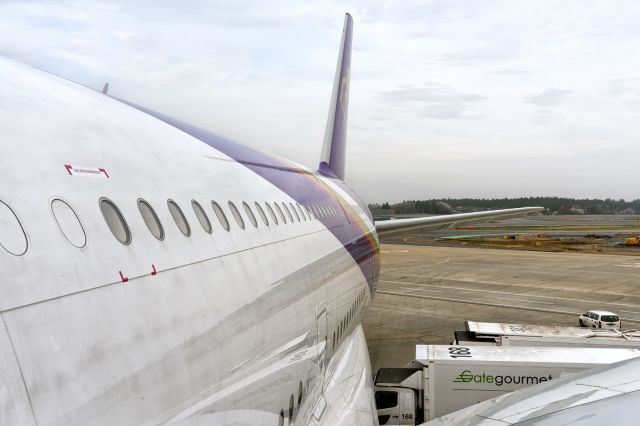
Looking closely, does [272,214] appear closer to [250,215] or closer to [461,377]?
[250,215]

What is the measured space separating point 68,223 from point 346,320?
660 centimetres

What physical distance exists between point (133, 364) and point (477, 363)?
951cm

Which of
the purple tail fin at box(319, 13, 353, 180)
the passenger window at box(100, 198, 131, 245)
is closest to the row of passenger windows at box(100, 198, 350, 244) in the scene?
the passenger window at box(100, 198, 131, 245)

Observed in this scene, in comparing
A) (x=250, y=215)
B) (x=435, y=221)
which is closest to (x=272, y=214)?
(x=250, y=215)

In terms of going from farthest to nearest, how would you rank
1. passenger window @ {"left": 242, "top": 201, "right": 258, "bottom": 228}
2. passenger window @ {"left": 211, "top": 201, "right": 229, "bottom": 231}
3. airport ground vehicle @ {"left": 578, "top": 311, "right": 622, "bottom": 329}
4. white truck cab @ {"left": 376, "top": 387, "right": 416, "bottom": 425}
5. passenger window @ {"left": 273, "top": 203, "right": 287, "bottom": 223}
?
airport ground vehicle @ {"left": 578, "top": 311, "right": 622, "bottom": 329}
white truck cab @ {"left": 376, "top": 387, "right": 416, "bottom": 425}
passenger window @ {"left": 273, "top": 203, "right": 287, "bottom": 223}
passenger window @ {"left": 242, "top": 201, "right": 258, "bottom": 228}
passenger window @ {"left": 211, "top": 201, "right": 229, "bottom": 231}

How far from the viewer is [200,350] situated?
3094 millimetres

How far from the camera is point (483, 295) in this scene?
26031 mm

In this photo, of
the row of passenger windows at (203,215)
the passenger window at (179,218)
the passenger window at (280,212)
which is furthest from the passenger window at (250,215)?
the passenger window at (179,218)

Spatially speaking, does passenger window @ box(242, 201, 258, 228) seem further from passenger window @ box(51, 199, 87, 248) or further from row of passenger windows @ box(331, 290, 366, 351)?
row of passenger windows @ box(331, 290, 366, 351)

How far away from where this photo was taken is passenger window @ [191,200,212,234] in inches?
146

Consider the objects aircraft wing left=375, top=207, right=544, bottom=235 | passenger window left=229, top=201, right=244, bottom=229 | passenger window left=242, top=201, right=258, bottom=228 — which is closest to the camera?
passenger window left=229, top=201, right=244, bottom=229

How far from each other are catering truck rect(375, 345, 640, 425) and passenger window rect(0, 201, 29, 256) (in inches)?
390

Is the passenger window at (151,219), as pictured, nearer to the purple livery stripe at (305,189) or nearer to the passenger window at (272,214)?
the purple livery stripe at (305,189)

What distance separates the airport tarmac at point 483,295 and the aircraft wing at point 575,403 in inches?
392
